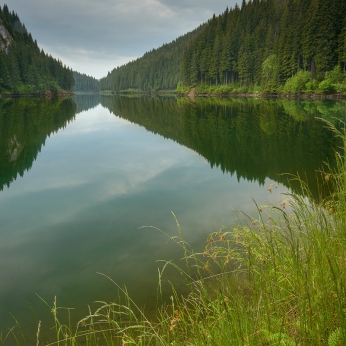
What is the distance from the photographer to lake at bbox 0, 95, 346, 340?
15.5 ft

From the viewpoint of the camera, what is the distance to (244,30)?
254 feet

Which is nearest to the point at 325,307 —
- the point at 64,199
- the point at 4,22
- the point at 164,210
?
the point at 164,210

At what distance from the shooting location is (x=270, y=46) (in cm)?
6712

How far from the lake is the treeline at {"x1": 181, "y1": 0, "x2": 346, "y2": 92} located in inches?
1403

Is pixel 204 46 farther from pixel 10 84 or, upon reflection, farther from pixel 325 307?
pixel 325 307

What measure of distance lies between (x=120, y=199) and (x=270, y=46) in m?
68.8

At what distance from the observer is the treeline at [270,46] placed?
47594mm

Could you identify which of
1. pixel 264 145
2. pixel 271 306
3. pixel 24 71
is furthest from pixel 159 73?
pixel 271 306

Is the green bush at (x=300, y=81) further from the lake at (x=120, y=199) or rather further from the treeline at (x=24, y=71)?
the treeline at (x=24, y=71)

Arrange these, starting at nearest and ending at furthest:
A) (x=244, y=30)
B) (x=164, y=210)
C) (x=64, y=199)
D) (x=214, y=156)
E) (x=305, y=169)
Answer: (x=164, y=210) < (x=64, y=199) < (x=305, y=169) < (x=214, y=156) < (x=244, y=30)

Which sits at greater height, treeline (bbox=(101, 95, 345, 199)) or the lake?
Result: treeline (bbox=(101, 95, 345, 199))

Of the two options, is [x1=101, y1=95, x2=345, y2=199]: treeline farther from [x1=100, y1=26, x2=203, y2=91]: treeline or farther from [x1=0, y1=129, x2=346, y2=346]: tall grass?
[x1=100, y1=26, x2=203, y2=91]: treeline

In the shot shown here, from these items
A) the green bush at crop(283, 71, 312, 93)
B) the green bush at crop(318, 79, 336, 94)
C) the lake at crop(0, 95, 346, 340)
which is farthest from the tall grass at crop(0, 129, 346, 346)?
the green bush at crop(283, 71, 312, 93)

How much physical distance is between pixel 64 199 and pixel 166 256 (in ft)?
14.8
